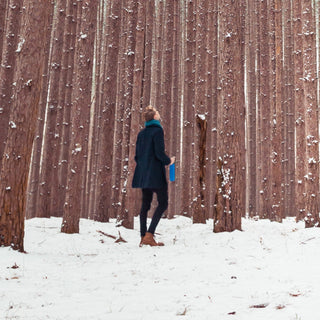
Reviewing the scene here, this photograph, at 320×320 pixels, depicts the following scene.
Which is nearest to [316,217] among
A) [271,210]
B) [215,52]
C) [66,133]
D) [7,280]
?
[271,210]

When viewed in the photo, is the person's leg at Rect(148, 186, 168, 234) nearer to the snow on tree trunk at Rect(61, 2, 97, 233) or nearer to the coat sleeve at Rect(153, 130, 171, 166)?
the coat sleeve at Rect(153, 130, 171, 166)

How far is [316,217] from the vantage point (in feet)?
20.0

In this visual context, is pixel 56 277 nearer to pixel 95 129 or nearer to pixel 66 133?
pixel 66 133

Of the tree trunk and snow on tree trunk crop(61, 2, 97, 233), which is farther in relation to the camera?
snow on tree trunk crop(61, 2, 97, 233)

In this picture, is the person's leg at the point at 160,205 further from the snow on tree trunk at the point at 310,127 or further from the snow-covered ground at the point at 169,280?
the snow on tree trunk at the point at 310,127

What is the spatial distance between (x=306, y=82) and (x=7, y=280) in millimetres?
6165

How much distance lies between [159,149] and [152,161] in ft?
0.72

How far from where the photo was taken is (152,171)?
4.93 meters

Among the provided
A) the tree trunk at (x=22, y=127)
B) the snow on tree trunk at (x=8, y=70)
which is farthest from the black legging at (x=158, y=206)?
the snow on tree trunk at (x=8, y=70)

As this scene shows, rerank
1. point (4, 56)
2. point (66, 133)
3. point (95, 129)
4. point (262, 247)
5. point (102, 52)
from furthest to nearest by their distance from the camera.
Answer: point (102, 52), point (95, 129), point (66, 133), point (4, 56), point (262, 247)

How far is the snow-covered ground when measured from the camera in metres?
2.27

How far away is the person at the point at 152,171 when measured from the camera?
493 centimetres

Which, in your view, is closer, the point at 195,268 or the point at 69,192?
the point at 195,268

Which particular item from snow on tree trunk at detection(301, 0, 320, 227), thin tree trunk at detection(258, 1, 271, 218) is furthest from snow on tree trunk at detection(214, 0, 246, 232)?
thin tree trunk at detection(258, 1, 271, 218)
